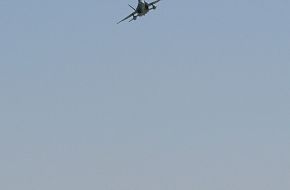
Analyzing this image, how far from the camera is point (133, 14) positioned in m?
78.3

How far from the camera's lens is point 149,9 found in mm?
80188

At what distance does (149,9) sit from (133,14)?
5.07 m
